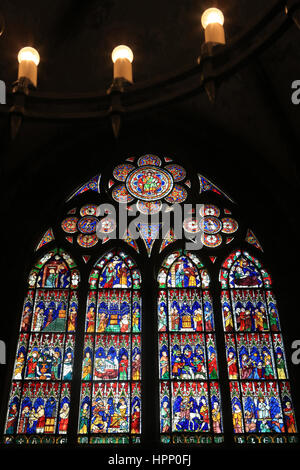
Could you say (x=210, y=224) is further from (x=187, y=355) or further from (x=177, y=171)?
(x=187, y=355)

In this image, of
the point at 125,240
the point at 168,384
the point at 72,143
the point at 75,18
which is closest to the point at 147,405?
the point at 168,384

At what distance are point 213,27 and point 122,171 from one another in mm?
4939

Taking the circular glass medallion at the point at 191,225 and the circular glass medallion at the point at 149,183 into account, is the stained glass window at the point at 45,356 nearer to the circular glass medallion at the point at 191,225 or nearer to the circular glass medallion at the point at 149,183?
the circular glass medallion at the point at 149,183

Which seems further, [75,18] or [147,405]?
[75,18]

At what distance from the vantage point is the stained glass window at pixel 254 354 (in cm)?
741

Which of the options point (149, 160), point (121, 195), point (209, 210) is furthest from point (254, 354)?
point (149, 160)

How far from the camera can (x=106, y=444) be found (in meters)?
7.05

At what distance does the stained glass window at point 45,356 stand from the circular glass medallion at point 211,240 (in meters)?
2.01

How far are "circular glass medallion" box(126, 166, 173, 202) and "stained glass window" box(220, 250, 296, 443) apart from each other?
164 centimetres

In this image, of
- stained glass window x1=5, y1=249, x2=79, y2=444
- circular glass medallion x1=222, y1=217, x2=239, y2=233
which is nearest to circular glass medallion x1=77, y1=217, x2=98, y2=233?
stained glass window x1=5, y1=249, x2=79, y2=444

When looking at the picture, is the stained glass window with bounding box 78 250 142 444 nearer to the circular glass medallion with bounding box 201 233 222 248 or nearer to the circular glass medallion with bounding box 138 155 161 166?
the circular glass medallion with bounding box 201 233 222 248

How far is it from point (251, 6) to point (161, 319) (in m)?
4.46

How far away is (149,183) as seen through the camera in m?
9.79

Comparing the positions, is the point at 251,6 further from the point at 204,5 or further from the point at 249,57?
the point at 249,57
